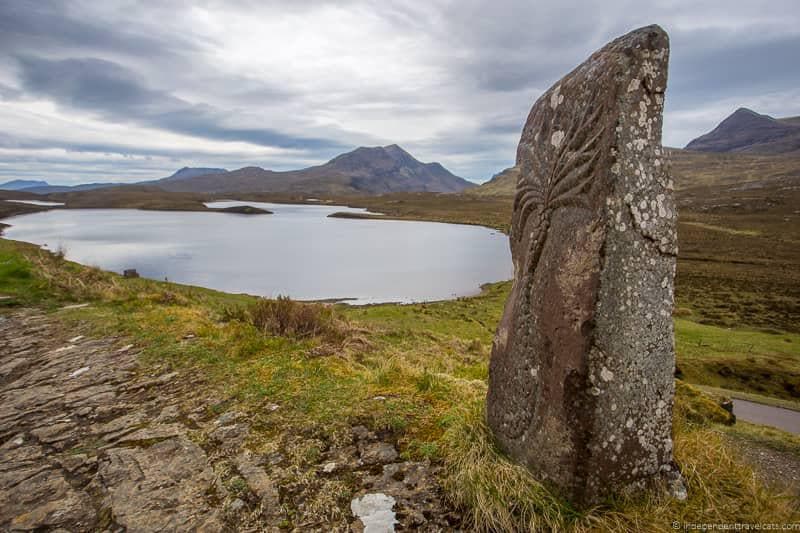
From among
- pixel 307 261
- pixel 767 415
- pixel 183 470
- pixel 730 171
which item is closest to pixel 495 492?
pixel 183 470

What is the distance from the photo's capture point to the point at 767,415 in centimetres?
1112

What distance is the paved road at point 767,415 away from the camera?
1043 centimetres

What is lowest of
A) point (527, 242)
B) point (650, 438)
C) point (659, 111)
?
point (650, 438)

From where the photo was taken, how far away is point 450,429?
15.6 feet

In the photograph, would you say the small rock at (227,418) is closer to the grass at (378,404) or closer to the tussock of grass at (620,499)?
the grass at (378,404)

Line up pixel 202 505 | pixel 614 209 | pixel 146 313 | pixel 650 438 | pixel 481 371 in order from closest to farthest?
1. pixel 614 209
2. pixel 650 438
3. pixel 202 505
4. pixel 481 371
5. pixel 146 313

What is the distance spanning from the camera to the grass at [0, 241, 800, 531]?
3520mm

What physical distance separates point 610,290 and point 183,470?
4505 mm

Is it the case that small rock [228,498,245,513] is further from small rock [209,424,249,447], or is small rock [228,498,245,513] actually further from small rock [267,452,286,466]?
small rock [209,424,249,447]

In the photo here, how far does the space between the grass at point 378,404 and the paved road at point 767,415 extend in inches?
89.3

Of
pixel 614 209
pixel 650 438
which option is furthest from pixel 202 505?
pixel 614 209

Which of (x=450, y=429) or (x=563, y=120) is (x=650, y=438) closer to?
(x=450, y=429)

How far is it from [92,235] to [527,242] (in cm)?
7300

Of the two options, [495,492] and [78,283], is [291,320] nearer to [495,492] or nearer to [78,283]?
[495,492]
